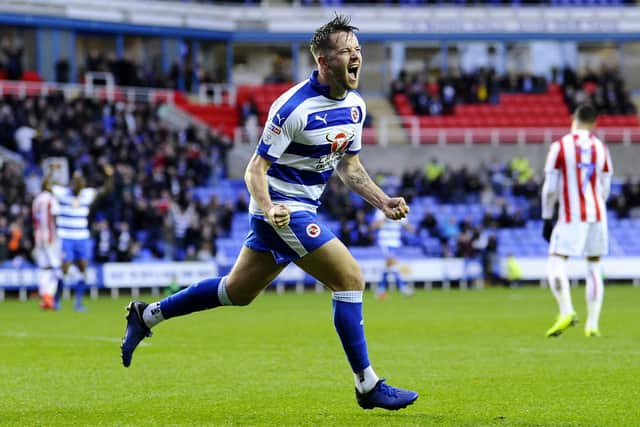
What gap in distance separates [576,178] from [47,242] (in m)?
11.1

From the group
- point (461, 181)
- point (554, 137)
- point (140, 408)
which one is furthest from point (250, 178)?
point (554, 137)

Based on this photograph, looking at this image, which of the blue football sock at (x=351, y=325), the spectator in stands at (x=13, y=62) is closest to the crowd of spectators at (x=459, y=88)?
the spectator in stands at (x=13, y=62)

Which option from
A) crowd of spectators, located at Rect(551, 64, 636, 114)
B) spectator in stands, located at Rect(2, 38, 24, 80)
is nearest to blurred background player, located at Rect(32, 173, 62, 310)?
spectator in stands, located at Rect(2, 38, 24, 80)

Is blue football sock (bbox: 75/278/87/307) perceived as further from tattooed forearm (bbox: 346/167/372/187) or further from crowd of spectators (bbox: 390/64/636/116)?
crowd of spectators (bbox: 390/64/636/116)

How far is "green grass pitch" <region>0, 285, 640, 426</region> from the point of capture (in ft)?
26.3

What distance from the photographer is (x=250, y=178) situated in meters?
8.09

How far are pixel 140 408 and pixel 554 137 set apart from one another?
37.2 meters

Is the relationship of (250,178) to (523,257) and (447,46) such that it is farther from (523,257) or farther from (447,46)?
(447,46)

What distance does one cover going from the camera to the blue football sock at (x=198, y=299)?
8.81 metres

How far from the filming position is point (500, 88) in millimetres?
50094

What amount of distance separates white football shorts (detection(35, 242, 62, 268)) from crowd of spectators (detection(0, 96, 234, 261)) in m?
7.38

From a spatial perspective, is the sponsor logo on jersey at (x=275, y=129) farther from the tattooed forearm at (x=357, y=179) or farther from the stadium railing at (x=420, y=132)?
the stadium railing at (x=420, y=132)

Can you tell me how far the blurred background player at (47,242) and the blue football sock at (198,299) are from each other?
1324cm

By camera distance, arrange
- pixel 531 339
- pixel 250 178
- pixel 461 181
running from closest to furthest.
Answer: pixel 250 178 < pixel 531 339 < pixel 461 181
